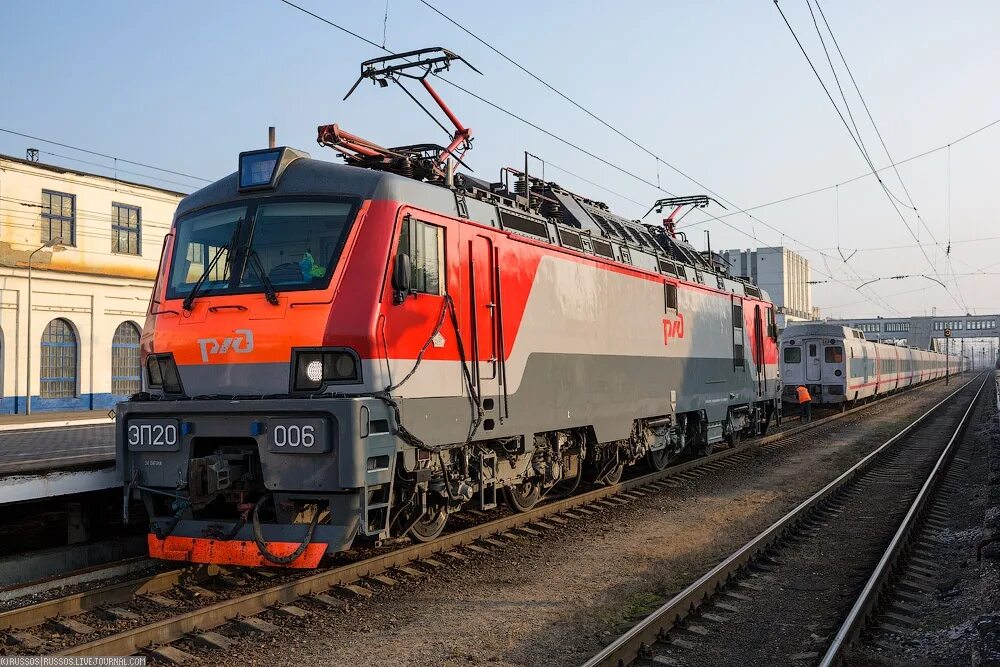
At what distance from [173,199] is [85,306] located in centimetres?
570

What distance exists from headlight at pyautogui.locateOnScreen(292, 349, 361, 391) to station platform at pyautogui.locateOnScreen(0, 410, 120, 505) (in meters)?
2.83

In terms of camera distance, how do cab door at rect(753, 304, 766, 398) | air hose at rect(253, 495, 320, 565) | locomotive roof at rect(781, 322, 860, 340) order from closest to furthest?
air hose at rect(253, 495, 320, 565) < cab door at rect(753, 304, 766, 398) < locomotive roof at rect(781, 322, 860, 340)

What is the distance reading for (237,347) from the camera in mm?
7062

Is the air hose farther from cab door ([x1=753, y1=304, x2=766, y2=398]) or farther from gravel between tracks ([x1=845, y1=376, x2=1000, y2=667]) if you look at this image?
cab door ([x1=753, y1=304, x2=766, y2=398])

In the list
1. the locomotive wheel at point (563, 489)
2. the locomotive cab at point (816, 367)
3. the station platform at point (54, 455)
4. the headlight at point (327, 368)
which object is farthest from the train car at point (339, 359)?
the locomotive cab at point (816, 367)

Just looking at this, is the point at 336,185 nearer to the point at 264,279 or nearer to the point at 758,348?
the point at 264,279

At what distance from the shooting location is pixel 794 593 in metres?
7.24

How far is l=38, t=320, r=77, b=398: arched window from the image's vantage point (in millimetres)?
28250

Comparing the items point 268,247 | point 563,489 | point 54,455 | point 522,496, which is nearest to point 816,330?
point 563,489

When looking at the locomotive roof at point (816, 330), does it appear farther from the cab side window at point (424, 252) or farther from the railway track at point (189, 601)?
the cab side window at point (424, 252)

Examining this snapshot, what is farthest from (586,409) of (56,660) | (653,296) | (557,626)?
(56,660)

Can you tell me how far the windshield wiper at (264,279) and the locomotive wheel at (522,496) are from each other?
4154 millimetres

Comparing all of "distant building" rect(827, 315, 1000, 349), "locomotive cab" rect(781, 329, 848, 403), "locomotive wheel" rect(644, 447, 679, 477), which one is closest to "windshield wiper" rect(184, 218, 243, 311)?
"locomotive wheel" rect(644, 447, 679, 477)

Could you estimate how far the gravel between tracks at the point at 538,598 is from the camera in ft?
18.5
